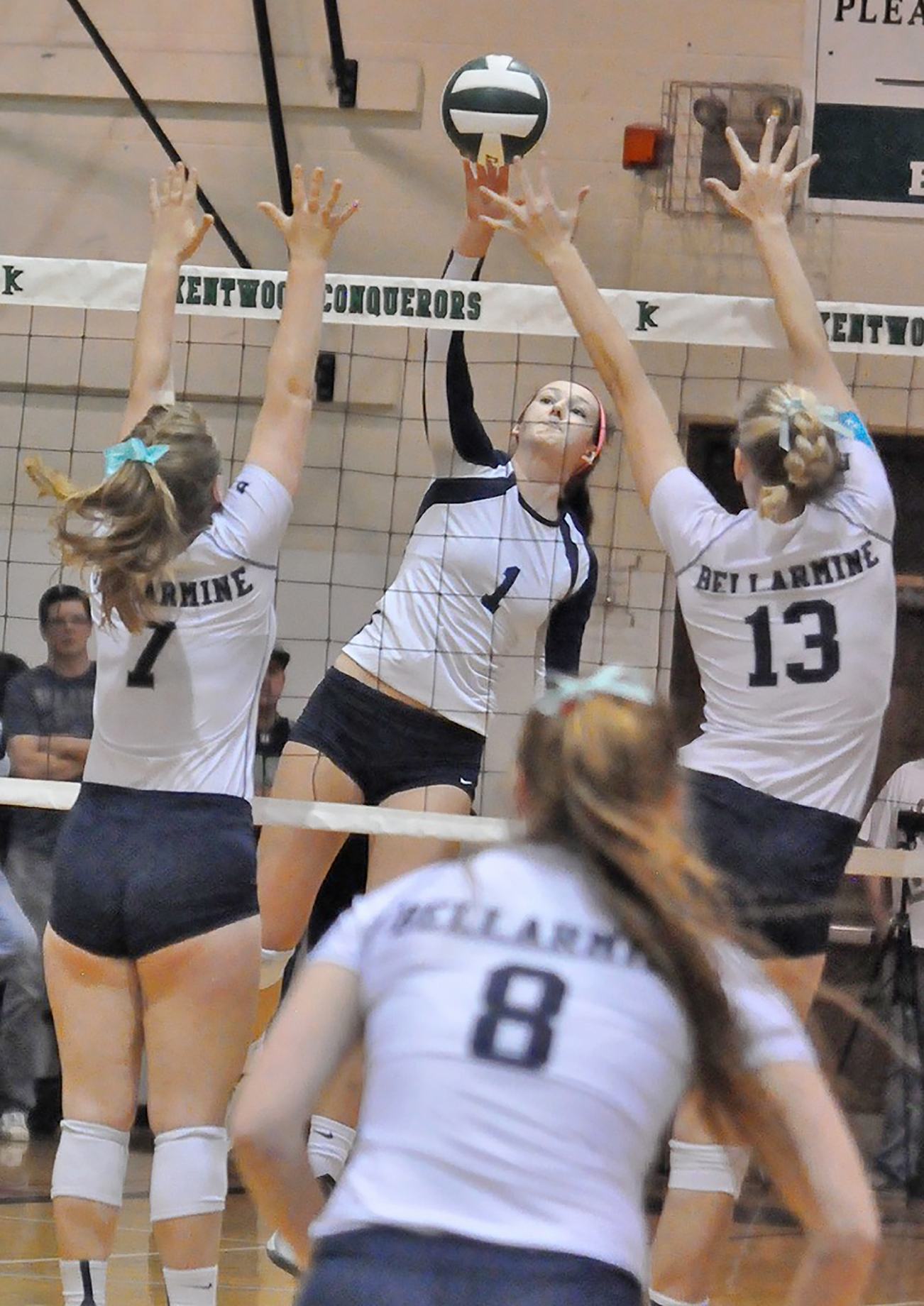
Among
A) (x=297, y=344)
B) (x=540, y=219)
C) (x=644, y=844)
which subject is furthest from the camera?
(x=540, y=219)

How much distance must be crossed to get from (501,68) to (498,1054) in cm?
311

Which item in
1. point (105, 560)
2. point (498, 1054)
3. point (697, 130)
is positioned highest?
point (697, 130)

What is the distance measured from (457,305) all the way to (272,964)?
5.37 ft

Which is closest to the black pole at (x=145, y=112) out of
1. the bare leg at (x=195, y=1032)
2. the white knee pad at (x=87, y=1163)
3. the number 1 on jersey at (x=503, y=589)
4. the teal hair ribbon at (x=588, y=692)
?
the number 1 on jersey at (x=503, y=589)

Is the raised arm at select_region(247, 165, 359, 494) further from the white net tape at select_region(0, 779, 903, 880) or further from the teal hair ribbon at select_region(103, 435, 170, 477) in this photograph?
the white net tape at select_region(0, 779, 903, 880)

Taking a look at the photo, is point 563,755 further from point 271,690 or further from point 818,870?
point 271,690

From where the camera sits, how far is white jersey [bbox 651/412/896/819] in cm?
338

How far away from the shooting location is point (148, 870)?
3.21 metres

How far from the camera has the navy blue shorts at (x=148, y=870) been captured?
10.5 ft

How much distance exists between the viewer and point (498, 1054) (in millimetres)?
1810

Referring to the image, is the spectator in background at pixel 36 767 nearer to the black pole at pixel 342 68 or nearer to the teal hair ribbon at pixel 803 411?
the black pole at pixel 342 68

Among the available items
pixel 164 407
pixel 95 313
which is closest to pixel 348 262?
pixel 95 313

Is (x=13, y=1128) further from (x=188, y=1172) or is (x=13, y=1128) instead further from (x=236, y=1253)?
(x=188, y=1172)

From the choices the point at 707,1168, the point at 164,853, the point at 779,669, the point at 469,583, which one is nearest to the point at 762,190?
the point at 779,669
